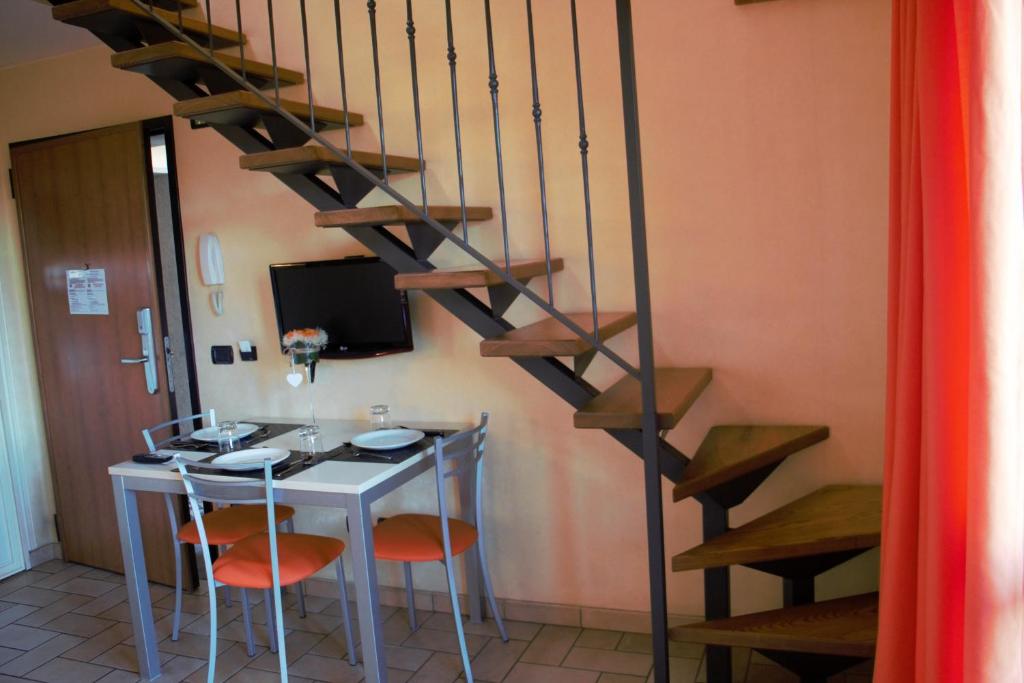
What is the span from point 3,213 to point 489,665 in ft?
11.6

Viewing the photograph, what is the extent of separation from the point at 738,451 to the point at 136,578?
7.62 ft

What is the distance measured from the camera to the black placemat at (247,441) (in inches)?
127

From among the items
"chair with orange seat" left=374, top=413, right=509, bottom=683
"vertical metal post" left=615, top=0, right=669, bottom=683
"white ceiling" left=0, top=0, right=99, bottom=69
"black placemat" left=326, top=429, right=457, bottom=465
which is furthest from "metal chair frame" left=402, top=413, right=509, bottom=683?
"white ceiling" left=0, top=0, right=99, bottom=69

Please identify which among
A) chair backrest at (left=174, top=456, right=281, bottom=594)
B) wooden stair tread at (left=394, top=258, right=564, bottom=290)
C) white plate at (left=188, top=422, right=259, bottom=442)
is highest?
wooden stair tread at (left=394, top=258, right=564, bottom=290)

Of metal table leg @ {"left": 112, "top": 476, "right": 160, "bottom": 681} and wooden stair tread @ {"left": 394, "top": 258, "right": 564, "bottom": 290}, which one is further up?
wooden stair tread @ {"left": 394, "top": 258, "right": 564, "bottom": 290}

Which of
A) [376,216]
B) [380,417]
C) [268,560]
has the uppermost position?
[376,216]

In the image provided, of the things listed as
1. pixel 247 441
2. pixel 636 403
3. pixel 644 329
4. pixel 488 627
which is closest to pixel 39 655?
pixel 247 441

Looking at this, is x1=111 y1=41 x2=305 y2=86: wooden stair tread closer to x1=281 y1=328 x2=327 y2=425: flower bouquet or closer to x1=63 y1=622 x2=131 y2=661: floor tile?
x1=281 y1=328 x2=327 y2=425: flower bouquet

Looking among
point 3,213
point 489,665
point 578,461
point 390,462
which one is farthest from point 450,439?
point 3,213

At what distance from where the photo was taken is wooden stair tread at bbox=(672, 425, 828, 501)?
2373 mm

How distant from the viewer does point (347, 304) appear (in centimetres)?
343

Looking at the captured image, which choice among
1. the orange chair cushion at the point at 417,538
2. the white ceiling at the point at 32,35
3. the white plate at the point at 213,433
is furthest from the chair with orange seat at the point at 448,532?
the white ceiling at the point at 32,35

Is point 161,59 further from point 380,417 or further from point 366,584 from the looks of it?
point 366,584

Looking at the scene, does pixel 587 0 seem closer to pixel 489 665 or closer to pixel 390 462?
pixel 390 462
